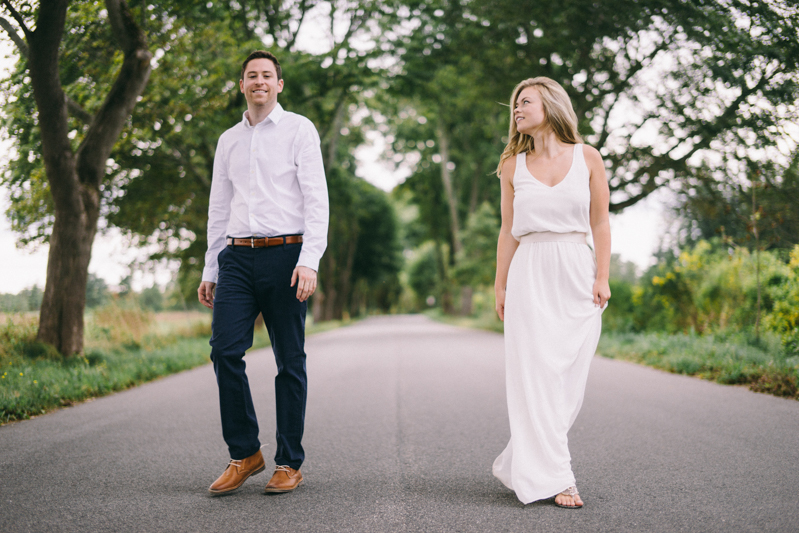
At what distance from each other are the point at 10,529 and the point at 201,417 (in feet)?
9.45

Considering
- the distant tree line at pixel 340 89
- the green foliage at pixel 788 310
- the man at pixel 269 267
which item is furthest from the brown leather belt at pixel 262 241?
the green foliage at pixel 788 310

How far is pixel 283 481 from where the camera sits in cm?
326

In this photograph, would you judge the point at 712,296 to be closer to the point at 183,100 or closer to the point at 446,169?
the point at 183,100

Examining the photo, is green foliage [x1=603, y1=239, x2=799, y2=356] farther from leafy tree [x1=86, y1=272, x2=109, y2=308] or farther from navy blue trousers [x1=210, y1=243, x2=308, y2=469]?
leafy tree [x1=86, y1=272, x2=109, y2=308]

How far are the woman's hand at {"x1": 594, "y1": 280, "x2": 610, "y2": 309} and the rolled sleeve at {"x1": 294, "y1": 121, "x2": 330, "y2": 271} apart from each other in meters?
1.48

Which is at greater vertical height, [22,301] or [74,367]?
[22,301]

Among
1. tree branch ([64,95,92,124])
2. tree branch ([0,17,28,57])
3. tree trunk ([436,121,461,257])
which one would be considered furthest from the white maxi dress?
tree trunk ([436,121,461,257])

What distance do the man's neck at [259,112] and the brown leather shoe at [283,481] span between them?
198 centimetres

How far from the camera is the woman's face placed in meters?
3.28

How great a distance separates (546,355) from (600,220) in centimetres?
80

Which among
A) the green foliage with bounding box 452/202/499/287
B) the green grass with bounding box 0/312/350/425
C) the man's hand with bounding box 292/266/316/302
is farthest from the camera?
the green foliage with bounding box 452/202/499/287

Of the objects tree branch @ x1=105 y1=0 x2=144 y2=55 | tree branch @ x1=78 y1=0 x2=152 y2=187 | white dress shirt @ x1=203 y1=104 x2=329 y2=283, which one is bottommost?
white dress shirt @ x1=203 y1=104 x2=329 y2=283

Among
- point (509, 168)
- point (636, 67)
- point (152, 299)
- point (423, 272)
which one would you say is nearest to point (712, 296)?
point (636, 67)

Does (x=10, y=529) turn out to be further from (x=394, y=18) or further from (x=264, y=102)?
(x=394, y=18)
